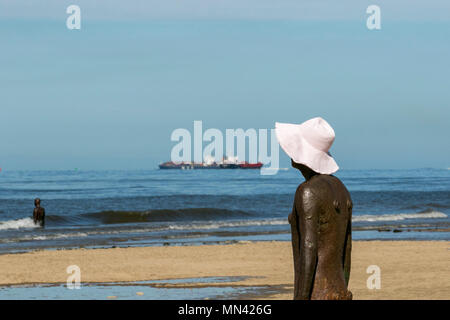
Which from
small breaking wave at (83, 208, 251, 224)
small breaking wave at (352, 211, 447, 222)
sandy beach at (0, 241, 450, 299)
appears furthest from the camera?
small breaking wave at (83, 208, 251, 224)

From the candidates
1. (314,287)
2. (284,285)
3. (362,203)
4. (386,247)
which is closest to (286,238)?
(386,247)

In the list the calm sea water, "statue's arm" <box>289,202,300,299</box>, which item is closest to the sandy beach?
the calm sea water

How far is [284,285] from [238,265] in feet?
11.4

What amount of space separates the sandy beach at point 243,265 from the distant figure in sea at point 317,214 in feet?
24.6

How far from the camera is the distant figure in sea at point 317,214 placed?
4.93 m

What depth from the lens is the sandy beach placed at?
13820 mm

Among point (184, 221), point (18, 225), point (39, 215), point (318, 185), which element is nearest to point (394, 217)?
point (184, 221)

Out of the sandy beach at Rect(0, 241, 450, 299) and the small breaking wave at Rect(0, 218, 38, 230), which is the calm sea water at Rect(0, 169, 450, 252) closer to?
the small breaking wave at Rect(0, 218, 38, 230)

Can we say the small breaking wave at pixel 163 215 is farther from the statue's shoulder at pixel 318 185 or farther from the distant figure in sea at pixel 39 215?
the statue's shoulder at pixel 318 185

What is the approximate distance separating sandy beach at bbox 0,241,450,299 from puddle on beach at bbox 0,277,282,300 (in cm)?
32

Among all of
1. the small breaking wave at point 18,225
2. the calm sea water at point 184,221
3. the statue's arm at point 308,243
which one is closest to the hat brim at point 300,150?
the statue's arm at point 308,243
